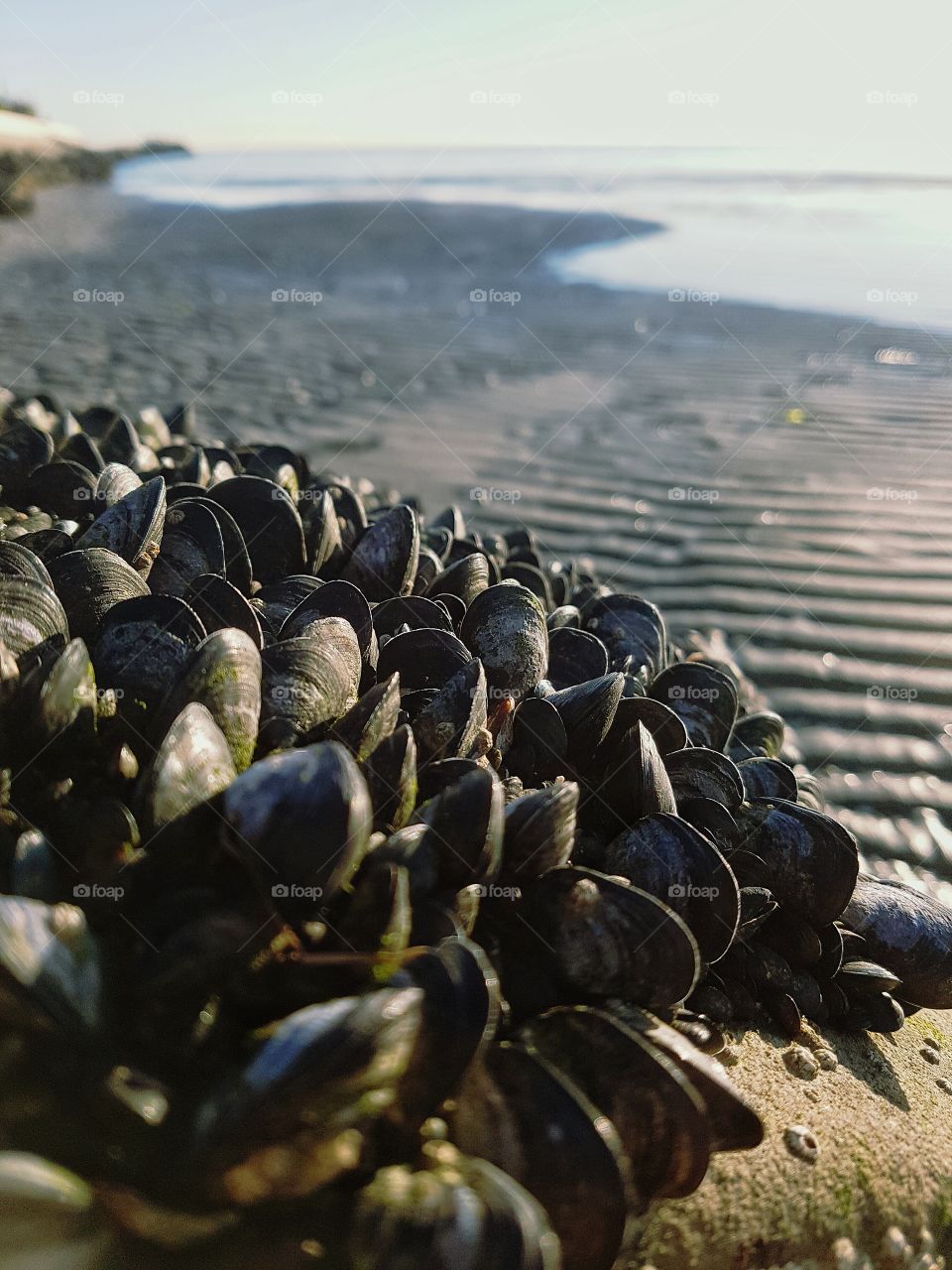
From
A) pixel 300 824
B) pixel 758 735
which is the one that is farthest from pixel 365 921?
pixel 758 735

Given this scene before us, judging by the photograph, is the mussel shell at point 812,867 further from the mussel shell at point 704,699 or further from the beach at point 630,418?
the beach at point 630,418

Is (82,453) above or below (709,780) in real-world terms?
above

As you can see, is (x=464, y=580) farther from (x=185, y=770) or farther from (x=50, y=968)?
(x=50, y=968)

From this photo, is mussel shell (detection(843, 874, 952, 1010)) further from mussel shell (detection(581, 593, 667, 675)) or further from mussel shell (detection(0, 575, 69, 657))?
mussel shell (detection(0, 575, 69, 657))

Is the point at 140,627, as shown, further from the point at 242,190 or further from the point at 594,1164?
the point at 242,190

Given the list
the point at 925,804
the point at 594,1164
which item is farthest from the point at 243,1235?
the point at 925,804

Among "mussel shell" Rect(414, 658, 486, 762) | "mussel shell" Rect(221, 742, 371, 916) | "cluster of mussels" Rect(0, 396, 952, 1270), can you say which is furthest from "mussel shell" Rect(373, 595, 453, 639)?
"mussel shell" Rect(221, 742, 371, 916)
